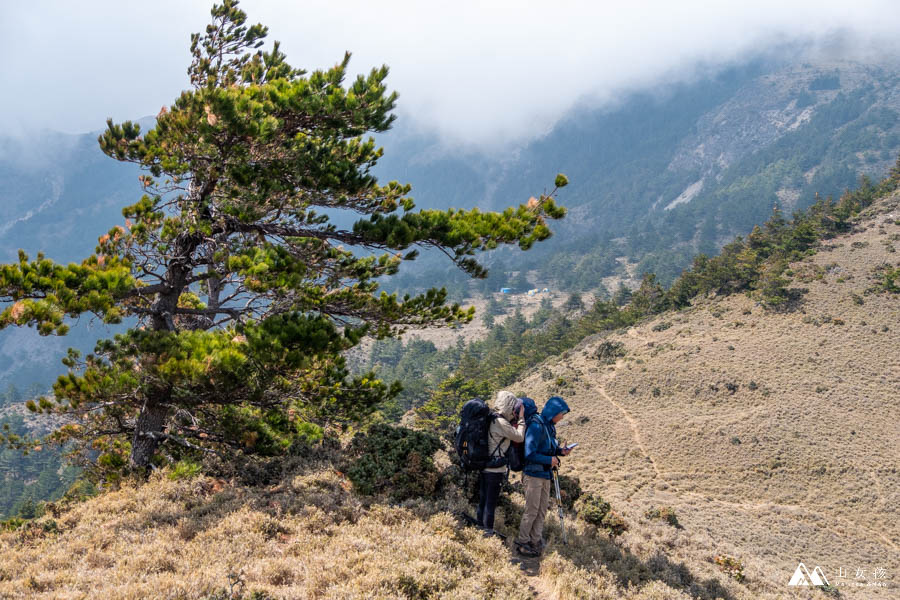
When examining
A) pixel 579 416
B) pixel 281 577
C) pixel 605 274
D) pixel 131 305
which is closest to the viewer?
pixel 281 577

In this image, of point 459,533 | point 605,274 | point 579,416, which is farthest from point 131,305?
point 605,274

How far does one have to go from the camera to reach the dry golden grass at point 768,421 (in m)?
22.2

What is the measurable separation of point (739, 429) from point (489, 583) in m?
35.4

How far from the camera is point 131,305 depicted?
27.7 feet

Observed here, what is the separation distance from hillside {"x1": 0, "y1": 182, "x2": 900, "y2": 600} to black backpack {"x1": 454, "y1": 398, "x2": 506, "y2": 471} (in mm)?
953

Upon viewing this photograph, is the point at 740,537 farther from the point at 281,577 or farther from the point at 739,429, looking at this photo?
the point at 281,577

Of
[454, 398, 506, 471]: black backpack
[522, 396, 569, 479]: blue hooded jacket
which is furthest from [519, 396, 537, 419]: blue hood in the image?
[454, 398, 506, 471]: black backpack

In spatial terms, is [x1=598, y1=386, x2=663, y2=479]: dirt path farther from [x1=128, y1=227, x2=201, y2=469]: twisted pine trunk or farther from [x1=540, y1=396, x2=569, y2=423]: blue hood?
[x1=128, y1=227, x2=201, y2=469]: twisted pine trunk

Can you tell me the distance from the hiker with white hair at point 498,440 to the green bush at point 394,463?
4.10 feet

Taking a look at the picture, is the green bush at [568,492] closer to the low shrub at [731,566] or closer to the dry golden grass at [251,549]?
the low shrub at [731,566]

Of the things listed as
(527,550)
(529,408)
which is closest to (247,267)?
(529,408)

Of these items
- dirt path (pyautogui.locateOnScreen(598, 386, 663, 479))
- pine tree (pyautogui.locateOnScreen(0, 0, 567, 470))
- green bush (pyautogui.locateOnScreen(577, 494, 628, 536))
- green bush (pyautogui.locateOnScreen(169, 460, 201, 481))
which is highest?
pine tree (pyautogui.locateOnScreen(0, 0, 567, 470))

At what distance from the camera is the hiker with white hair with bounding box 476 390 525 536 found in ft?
20.9

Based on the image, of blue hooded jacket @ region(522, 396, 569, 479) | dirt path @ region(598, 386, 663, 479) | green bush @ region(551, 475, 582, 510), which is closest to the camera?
blue hooded jacket @ region(522, 396, 569, 479)
